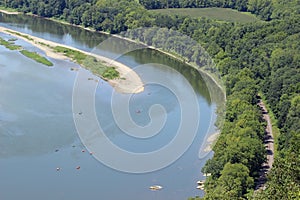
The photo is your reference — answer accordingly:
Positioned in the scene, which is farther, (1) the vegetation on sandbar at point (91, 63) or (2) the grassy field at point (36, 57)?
(2) the grassy field at point (36, 57)

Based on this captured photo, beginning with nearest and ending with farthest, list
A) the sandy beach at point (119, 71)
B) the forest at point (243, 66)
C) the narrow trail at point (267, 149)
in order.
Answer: the forest at point (243, 66)
the narrow trail at point (267, 149)
the sandy beach at point (119, 71)

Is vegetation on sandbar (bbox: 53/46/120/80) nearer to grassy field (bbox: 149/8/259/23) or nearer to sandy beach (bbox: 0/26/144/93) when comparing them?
sandy beach (bbox: 0/26/144/93)

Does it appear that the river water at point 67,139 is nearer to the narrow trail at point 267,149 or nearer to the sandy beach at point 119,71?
the sandy beach at point 119,71

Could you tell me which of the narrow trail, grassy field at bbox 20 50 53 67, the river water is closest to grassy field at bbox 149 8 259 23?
the river water

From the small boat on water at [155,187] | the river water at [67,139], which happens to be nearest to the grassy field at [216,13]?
the river water at [67,139]

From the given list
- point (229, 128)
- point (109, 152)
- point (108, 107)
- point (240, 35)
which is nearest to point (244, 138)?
point (229, 128)

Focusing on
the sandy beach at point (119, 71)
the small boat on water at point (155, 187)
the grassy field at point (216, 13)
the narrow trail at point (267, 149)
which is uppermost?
the grassy field at point (216, 13)

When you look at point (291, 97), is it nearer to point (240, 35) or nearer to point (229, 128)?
point (229, 128)
